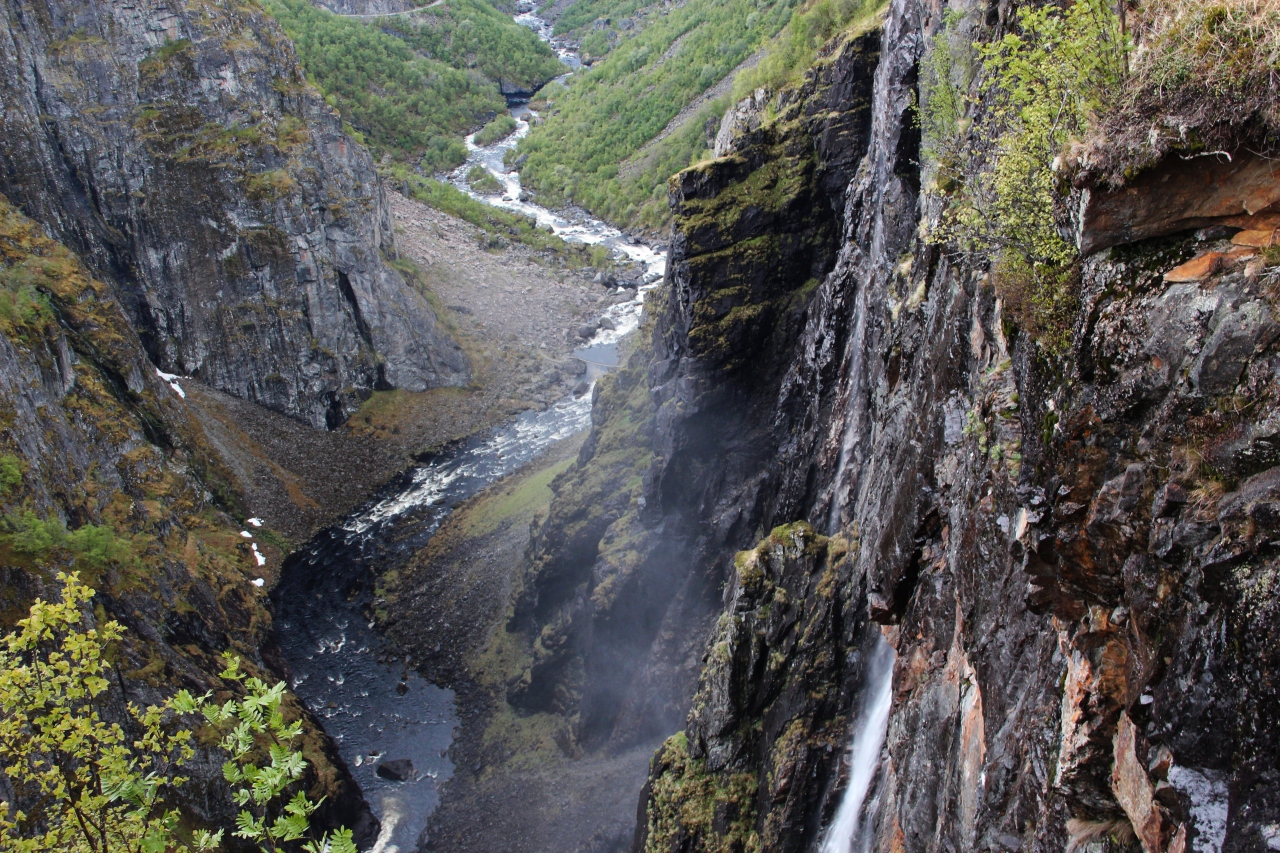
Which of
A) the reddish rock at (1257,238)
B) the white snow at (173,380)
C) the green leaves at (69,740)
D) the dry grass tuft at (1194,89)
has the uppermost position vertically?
the dry grass tuft at (1194,89)

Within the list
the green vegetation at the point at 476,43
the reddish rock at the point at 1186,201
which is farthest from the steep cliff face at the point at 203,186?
the green vegetation at the point at 476,43

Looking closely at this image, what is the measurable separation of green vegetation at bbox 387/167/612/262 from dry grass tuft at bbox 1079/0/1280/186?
85709 millimetres

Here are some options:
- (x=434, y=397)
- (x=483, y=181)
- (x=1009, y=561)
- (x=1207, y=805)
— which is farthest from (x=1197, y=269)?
(x=483, y=181)

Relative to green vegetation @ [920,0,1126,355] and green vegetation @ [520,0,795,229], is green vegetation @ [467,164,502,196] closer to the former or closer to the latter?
green vegetation @ [520,0,795,229]

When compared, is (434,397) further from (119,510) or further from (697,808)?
(697,808)

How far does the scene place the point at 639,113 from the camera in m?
119

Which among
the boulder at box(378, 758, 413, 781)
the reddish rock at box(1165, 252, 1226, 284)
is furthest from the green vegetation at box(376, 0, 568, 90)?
the reddish rock at box(1165, 252, 1226, 284)

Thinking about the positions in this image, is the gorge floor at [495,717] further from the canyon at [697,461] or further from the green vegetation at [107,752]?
the green vegetation at [107,752]

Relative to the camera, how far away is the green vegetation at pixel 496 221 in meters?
93.7

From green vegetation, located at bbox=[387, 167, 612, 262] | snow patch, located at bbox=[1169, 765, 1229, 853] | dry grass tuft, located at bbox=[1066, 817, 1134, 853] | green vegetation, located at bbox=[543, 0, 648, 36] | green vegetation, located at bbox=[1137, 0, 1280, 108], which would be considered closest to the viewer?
snow patch, located at bbox=[1169, 765, 1229, 853]

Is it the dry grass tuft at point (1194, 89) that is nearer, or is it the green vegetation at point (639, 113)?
the dry grass tuft at point (1194, 89)

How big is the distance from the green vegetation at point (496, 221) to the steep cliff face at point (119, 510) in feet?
174

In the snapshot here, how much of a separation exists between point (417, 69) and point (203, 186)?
87.6m

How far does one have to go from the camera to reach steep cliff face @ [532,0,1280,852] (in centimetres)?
632
